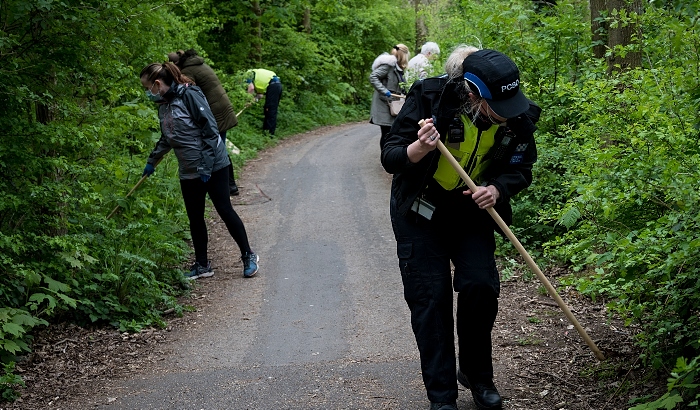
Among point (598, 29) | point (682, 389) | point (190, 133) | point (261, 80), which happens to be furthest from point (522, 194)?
point (261, 80)

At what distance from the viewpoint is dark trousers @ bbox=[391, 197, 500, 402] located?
389 centimetres

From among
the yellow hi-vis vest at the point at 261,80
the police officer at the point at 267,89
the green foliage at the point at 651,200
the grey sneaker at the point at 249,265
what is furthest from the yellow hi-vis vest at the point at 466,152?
the yellow hi-vis vest at the point at 261,80

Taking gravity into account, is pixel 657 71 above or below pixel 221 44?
above

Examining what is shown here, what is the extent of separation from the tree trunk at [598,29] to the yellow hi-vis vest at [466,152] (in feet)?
15.2

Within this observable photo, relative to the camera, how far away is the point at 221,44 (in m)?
21.4

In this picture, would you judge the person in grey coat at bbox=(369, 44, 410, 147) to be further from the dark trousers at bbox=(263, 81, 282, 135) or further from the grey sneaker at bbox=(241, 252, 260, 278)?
the dark trousers at bbox=(263, 81, 282, 135)

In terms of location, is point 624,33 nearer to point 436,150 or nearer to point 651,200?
point 651,200

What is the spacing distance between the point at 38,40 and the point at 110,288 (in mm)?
2196

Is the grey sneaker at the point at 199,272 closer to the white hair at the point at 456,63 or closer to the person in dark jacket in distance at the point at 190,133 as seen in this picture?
the person in dark jacket in distance at the point at 190,133

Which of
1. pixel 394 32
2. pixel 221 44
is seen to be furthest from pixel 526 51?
pixel 394 32

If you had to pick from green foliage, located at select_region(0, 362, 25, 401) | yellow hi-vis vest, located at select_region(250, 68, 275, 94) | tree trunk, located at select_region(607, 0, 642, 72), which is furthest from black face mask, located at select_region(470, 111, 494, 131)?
yellow hi-vis vest, located at select_region(250, 68, 275, 94)

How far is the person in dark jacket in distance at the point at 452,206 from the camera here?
12.4 ft

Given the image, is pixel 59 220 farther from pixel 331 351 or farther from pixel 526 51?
pixel 526 51

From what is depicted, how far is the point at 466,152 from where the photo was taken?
3857mm
